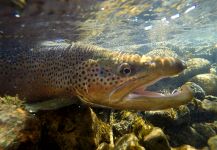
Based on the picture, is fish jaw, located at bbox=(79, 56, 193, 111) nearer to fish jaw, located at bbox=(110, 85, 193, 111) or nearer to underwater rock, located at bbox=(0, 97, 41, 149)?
fish jaw, located at bbox=(110, 85, 193, 111)

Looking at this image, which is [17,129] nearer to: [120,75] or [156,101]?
[120,75]

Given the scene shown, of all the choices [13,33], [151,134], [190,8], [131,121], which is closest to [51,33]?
[13,33]

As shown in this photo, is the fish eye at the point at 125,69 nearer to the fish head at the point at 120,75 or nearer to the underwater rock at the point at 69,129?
the fish head at the point at 120,75

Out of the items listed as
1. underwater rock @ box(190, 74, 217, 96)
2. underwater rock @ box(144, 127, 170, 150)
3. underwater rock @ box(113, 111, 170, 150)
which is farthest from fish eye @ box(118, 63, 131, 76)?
underwater rock @ box(190, 74, 217, 96)

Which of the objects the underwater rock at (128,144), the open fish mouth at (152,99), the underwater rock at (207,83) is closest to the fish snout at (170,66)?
the open fish mouth at (152,99)

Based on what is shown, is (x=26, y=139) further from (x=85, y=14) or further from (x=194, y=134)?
(x=85, y=14)
